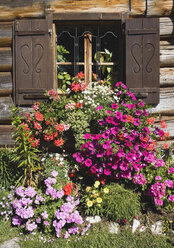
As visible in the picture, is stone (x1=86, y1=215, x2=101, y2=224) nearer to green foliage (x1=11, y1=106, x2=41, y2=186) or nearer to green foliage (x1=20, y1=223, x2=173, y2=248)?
green foliage (x1=20, y1=223, x2=173, y2=248)

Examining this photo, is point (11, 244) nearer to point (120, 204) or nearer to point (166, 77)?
point (120, 204)

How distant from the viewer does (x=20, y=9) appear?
12.2 feet

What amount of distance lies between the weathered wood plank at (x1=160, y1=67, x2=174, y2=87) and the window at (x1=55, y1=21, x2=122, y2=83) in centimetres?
68

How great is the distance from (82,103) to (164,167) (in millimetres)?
1394

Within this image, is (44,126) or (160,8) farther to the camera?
(160,8)

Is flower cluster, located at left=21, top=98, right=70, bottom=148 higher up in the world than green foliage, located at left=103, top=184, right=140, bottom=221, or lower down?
higher up

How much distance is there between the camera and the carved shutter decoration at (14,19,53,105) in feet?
12.1

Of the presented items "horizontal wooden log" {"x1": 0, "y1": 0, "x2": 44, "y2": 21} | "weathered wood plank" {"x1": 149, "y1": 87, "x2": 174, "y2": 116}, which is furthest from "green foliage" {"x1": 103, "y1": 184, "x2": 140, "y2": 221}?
"horizontal wooden log" {"x1": 0, "y1": 0, "x2": 44, "y2": 21}

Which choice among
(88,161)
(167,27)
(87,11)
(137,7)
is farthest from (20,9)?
(88,161)

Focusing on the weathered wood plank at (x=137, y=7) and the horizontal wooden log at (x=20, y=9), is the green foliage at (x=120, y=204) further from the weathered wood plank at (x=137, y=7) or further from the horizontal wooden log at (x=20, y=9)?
the horizontal wooden log at (x=20, y=9)

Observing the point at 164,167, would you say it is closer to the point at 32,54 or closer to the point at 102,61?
→ the point at 102,61

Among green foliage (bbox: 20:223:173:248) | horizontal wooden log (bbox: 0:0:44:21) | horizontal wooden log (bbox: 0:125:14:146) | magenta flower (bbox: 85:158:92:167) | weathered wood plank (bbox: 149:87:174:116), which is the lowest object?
green foliage (bbox: 20:223:173:248)

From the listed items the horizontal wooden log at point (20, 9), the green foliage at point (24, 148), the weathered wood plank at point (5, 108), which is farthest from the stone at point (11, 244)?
the horizontal wooden log at point (20, 9)

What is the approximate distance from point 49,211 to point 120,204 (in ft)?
2.61
